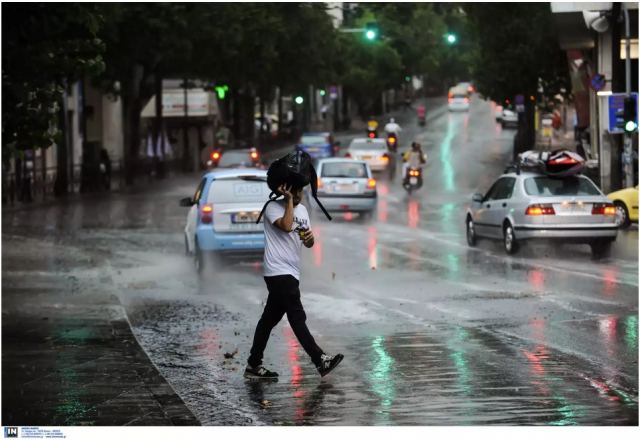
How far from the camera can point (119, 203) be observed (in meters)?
40.8

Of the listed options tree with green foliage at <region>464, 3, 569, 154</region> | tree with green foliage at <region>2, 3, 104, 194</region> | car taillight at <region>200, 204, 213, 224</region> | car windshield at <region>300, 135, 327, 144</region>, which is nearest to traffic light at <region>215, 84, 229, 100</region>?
car windshield at <region>300, 135, 327, 144</region>

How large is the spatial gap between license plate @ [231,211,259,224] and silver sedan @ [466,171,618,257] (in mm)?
4561

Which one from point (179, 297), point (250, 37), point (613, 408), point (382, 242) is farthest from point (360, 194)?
point (250, 37)

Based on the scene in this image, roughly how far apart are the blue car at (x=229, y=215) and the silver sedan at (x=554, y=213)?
4.40 meters

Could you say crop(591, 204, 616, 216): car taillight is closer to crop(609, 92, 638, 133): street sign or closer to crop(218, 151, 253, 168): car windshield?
crop(609, 92, 638, 133): street sign

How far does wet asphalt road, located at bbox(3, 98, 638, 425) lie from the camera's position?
31.3 ft

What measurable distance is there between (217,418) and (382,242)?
16953 millimetres

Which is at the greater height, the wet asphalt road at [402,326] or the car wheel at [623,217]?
the car wheel at [623,217]

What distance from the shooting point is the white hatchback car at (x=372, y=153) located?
183 ft

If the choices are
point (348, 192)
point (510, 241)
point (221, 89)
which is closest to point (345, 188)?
point (348, 192)

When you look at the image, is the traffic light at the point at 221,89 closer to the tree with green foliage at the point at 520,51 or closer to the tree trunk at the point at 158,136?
the tree trunk at the point at 158,136

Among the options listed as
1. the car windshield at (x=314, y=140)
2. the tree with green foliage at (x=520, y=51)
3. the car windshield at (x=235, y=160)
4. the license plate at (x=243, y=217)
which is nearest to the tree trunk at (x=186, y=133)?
the car windshield at (x=314, y=140)

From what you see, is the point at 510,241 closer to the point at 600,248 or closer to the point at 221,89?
the point at 600,248

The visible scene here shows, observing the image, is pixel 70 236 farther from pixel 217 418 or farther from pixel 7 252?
pixel 217 418
